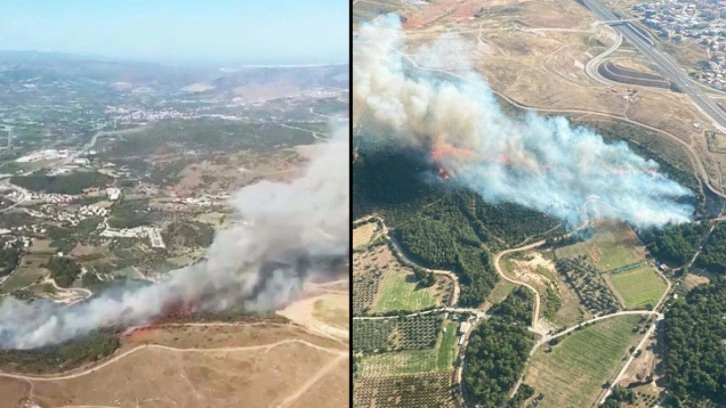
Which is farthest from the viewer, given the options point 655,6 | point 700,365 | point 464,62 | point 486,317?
point 655,6

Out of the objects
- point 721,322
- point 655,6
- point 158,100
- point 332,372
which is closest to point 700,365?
point 721,322

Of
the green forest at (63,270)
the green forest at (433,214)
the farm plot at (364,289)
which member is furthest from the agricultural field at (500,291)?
the green forest at (63,270)

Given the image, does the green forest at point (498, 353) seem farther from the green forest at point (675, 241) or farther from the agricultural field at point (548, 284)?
the green forest at point (675, 241)

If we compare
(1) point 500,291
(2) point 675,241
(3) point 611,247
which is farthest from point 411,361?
(2) point 675,241

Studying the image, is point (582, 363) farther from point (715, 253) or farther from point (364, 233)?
point (364, 233)

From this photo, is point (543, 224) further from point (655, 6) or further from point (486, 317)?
point (655, 6)

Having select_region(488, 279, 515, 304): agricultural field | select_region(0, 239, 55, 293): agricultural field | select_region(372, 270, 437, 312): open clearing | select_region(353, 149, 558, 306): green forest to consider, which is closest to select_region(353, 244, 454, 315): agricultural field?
select_region(372, 270, 437, 312): open clearing

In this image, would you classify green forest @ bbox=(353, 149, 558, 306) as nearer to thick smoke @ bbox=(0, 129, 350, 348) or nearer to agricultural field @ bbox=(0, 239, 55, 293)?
thick smoke @ bbox=(0, 129, 350, 348)
